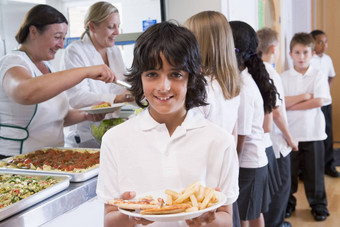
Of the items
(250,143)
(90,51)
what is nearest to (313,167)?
(250,143)

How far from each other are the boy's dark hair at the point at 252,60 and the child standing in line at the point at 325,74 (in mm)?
2405

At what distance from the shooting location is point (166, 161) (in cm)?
109

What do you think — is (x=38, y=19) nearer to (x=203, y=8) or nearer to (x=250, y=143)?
(x=250, y=143)

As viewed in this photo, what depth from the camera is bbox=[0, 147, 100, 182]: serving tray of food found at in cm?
152

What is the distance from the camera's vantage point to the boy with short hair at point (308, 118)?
3322 mm

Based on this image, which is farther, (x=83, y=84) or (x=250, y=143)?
(x=83, y=84)

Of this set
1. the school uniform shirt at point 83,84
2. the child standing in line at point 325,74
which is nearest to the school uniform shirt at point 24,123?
the school uniform shirt at point 83,84

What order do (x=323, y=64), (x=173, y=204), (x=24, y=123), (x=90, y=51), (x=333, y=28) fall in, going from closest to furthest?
(x=173, y=204) < (x=24, y=123) < (x=90, y=51) < (x=323, y=64) < (x=333, y=28)

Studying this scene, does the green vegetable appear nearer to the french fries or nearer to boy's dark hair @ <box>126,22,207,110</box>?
boy's dark hair @ <box>126,22,207,110</box>

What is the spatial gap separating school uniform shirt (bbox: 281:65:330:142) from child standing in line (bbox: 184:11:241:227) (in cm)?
168

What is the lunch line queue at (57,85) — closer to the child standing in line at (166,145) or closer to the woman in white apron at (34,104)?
the woman in white apron at (34,104)

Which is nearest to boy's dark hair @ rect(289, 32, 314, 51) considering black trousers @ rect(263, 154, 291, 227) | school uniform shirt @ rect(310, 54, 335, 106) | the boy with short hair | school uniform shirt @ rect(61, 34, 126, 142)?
the boy with short hair

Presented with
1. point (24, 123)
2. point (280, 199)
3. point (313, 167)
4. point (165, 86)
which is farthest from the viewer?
point (313, 167)

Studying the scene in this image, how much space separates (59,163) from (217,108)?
0.69 metres
